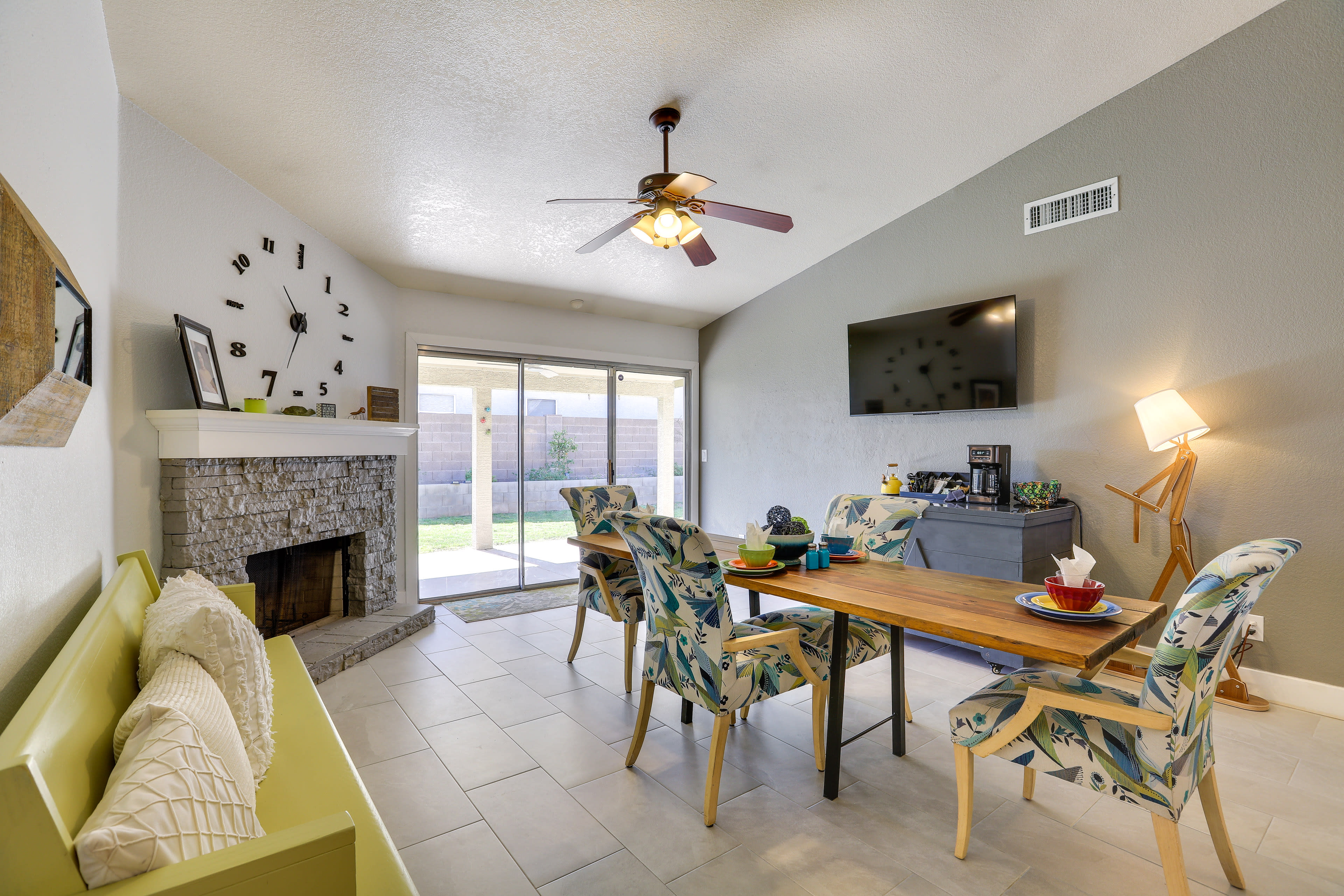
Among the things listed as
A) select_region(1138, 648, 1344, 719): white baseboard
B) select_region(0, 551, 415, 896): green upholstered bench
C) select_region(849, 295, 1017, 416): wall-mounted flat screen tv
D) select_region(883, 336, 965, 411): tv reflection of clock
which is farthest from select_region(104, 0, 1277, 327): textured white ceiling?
select_region(1138, 648, 1344, 719): white baseboard

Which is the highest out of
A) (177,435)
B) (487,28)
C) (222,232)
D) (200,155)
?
(487,28)

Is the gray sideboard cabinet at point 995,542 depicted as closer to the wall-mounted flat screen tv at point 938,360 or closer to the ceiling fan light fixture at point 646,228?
the wall-mounted flat screen tv at point 938,360

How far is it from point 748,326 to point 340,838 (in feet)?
17.6

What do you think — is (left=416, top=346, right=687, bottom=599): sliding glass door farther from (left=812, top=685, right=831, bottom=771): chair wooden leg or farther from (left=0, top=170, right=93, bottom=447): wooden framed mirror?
(left=0, top=170, right=93, bottom=447): wooden framed mirror

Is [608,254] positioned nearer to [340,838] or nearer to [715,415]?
[715,415]

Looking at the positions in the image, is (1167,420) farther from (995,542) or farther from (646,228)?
(646,228)

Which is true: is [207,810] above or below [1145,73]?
below

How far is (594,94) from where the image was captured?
285 cm

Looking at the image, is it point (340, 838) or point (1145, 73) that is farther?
point (1145, 73)

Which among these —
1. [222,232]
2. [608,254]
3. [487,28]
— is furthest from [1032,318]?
[222,232]

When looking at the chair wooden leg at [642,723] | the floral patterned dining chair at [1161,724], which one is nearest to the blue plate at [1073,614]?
the floral patterned dining chair at [1161,724]

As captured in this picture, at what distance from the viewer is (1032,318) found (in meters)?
3.90

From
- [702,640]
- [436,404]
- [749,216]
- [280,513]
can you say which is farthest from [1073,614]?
[436,404]

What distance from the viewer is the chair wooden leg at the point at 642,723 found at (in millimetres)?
2377
